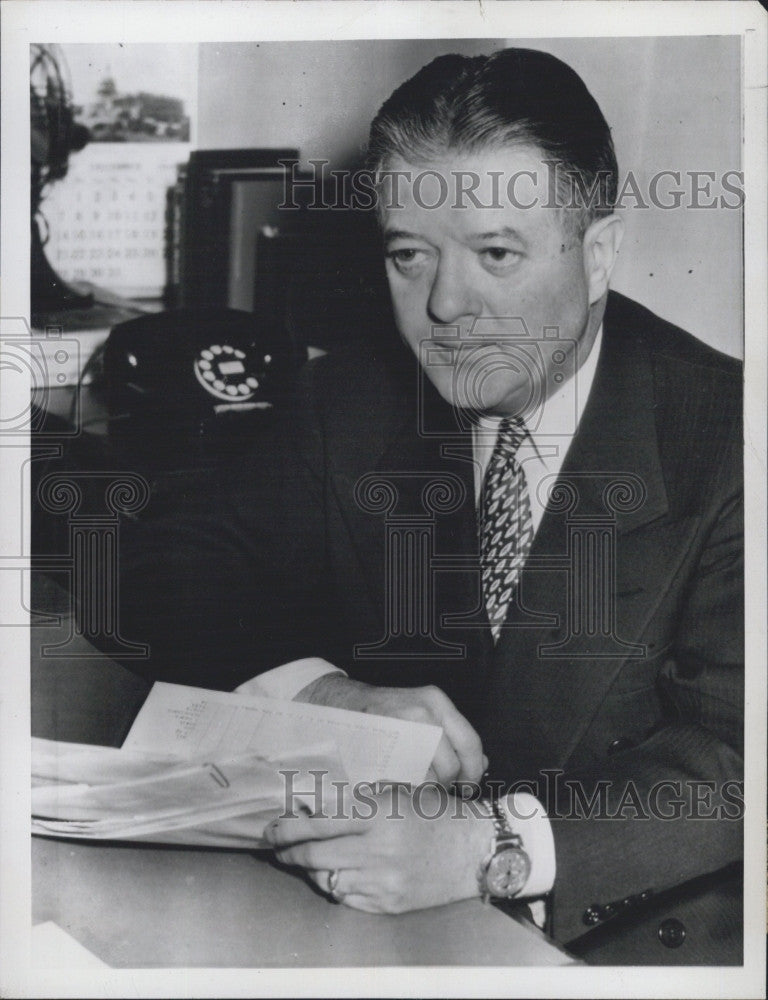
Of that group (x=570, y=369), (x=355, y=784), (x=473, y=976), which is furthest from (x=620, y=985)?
(x=570, y=369)

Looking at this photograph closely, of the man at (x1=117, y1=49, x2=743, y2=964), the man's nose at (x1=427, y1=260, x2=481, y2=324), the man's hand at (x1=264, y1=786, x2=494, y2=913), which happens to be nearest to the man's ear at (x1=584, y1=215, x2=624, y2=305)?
the man at (x1=117, y1=49, x2=743, y2=964)

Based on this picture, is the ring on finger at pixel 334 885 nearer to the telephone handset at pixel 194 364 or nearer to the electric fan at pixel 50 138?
the telephone handset at pixel 194 364

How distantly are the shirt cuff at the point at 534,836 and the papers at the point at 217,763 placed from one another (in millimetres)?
113

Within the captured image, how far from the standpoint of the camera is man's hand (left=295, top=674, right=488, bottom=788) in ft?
3.94

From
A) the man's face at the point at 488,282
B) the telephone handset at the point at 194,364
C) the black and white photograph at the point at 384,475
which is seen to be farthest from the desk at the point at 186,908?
the man's face at the point at 488,282

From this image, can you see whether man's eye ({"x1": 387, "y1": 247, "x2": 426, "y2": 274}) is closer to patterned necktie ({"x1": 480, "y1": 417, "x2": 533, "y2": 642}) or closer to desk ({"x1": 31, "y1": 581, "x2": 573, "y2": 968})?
patterned necktie ({"x1": 480, "y1": 417, "x2": 533, "y2": 642})

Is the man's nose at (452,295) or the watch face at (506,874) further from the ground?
the man's nose at (452,295)

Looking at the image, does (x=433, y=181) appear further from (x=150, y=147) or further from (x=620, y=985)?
(x=620, y=985)

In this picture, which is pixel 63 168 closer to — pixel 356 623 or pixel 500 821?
A: pixel 356 623

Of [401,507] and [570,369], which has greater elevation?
[570,369]

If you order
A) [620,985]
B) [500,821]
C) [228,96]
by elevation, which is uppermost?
[228,96]

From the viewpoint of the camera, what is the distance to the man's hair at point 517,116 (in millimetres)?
1178

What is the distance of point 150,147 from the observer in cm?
121

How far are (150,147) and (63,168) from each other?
0.36 ft
